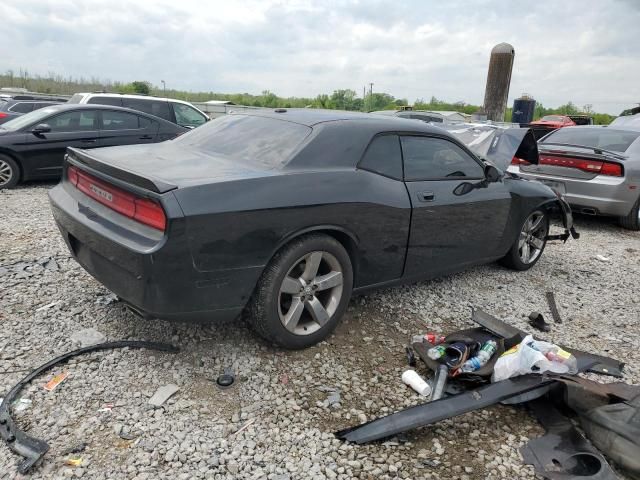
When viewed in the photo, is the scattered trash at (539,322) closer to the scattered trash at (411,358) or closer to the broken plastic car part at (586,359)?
the broken plastic car part at (586,359)

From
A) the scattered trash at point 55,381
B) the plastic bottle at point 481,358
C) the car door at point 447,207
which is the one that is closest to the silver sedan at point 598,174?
the car door at point 447,207

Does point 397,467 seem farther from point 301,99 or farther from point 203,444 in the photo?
point 301,99

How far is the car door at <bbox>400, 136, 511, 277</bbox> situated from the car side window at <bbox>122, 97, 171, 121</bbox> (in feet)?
24.9

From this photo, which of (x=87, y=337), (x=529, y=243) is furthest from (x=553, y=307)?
(x=87, y=337)

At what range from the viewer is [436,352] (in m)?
3.09

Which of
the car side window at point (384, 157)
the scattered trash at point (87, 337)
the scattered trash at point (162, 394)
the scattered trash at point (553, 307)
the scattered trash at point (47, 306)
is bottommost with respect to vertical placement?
the scattered trash at point (553, 307)

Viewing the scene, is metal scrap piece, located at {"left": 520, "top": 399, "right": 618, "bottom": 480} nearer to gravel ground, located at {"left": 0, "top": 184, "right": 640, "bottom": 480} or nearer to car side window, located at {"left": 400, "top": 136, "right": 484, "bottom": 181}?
gravel ground, located at {"left": 0, "top": 184, "right": 640, "bottom": 480}

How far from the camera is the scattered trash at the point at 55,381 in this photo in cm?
265

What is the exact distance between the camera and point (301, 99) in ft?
129

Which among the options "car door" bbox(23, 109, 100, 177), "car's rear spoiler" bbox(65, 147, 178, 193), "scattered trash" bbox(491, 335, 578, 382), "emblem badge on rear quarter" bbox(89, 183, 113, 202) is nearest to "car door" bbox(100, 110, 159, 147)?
"car door" bbox(23, 109, 100, 177)

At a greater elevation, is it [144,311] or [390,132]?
[390,132]

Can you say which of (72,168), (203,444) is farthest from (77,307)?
(203,444)

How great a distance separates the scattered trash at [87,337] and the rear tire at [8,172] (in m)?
5.39

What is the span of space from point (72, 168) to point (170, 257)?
55.4 inches
